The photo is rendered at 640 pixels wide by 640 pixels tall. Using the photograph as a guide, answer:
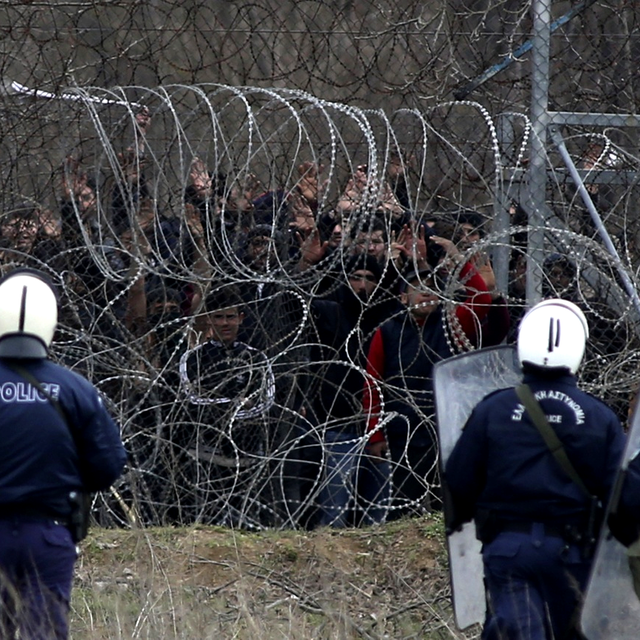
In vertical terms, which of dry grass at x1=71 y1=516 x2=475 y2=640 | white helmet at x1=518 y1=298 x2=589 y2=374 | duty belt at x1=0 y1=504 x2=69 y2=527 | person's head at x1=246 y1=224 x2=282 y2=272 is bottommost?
dry grass at x1=71 y1=516 x2=475 y2=640

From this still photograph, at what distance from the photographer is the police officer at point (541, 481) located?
13.4ft

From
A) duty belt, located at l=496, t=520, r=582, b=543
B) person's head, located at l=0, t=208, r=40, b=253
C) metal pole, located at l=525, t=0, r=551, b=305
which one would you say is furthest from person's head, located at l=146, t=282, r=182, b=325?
duty belt, located at l=496, t=520, r=582, b=543

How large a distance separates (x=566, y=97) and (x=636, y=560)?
12.2ft

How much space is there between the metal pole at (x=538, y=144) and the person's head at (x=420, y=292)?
0.48 metres

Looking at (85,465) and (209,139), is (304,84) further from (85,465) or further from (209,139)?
(85,465)

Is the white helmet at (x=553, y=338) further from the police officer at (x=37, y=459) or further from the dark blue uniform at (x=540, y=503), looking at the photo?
the police officer at (x=37, y=459)

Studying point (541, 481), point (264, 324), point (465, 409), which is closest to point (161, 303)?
point (264, 324)

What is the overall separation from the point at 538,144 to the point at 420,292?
95cm

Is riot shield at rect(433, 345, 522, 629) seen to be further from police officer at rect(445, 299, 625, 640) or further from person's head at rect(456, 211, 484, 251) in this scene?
Answer: person's head at rect(456, 211, 484, 251)

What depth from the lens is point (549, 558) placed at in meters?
4.09

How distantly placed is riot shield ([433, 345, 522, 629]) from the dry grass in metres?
0.50

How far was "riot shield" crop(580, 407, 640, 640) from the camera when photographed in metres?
4.02

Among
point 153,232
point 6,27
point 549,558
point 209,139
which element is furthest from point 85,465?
point 6,27

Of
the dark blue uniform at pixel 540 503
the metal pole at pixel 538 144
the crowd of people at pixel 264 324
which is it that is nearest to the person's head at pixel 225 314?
the crowd of people at pixel 264 324
